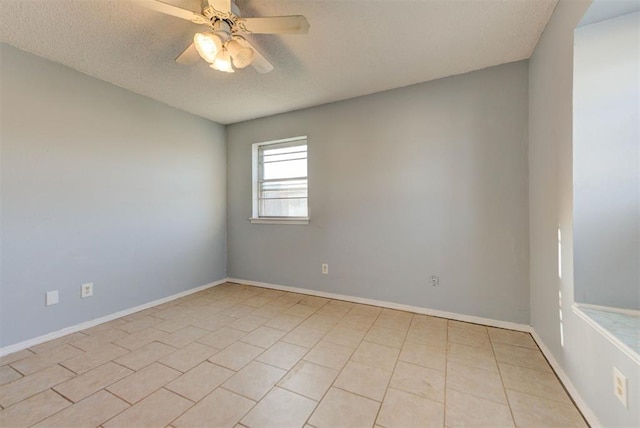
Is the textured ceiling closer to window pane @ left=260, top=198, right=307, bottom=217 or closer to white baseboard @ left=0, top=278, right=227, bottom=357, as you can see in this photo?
window pane @ left=260, top=198, right=307, bottom=217

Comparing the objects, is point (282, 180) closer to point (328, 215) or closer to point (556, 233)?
point (328, 215)

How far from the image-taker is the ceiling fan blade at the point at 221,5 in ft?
4.65

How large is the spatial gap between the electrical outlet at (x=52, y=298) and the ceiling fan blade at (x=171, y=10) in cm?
240

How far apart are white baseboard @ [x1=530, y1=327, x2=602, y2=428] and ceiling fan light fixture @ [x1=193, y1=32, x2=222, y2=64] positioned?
2.78 metres

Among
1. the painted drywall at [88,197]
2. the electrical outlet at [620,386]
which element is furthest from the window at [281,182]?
the electrical outlet at [620,386]

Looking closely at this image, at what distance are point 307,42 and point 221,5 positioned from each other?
28.2 inches

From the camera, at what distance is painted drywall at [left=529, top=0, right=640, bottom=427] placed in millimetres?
1164

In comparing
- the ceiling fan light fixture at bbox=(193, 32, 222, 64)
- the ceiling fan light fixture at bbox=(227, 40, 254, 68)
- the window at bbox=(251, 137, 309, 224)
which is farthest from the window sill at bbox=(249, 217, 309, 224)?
the ceiling fan light fixture at bbox=(193, 32, 222, 64)

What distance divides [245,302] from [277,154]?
6.60 ft

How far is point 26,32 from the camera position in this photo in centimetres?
184

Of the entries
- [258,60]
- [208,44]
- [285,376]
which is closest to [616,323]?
[285,376]

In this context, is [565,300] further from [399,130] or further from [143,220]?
[143,220]

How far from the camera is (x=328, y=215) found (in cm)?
314

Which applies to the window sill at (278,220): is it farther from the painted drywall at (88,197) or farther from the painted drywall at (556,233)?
the painted drywall at (556,233)
